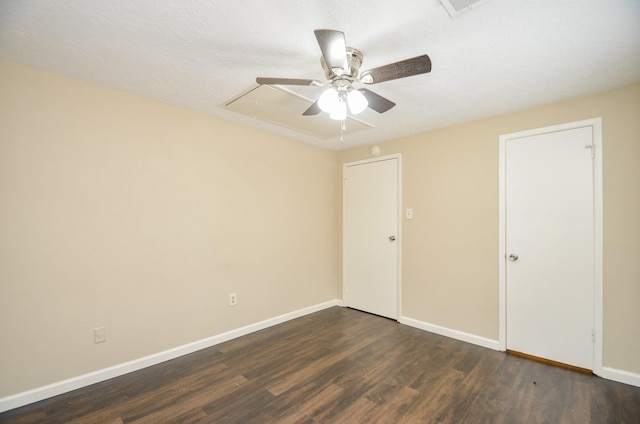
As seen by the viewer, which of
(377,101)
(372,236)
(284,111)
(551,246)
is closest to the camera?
(377,101)

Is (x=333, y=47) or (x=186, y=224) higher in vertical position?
(x=333, y=47)

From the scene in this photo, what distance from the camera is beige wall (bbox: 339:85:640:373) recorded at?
214 centimetres

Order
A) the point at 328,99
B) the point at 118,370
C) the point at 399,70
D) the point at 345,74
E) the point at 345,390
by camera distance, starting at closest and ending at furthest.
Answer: the point at 399,70, the point at 345,74, the point at 328,99, the point at 345,390, the point at 118,370

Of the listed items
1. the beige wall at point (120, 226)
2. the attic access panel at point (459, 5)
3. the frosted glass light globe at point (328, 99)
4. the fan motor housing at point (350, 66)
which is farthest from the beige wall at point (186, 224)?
the attic access panel at point (459, 5)

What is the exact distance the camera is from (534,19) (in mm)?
1436

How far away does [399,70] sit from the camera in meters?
1.48

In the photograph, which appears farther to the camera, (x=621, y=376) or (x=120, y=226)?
(x=120, y=226)

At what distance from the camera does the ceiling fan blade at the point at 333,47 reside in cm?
124

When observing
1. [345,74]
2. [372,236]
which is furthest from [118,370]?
[372,236]

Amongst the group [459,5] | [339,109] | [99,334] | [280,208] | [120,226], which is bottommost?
[99,334]

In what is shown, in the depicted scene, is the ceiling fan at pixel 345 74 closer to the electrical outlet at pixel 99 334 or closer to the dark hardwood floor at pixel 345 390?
the dark hardwood floor at pixel 345 390

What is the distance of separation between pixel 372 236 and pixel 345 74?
2.51m

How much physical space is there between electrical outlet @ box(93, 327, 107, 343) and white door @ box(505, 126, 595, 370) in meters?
3.56

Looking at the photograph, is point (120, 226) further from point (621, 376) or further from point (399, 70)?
point (621, 376)
